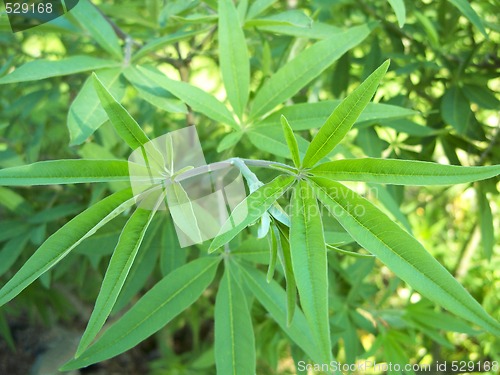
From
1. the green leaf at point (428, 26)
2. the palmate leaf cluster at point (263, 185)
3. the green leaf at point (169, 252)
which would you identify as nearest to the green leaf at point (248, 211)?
the palmate leaf cluster at point (263, 185)

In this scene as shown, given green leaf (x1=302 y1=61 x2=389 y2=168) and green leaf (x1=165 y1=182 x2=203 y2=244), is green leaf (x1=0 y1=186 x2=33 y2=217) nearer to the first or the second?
green leaf (x1=165 y1=182 x2=203 y2=244)

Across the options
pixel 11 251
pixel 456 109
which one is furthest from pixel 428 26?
pixel 11 251

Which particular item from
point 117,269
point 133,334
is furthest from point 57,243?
point 133,334

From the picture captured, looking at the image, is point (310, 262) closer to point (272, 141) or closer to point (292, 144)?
point (292, 144)

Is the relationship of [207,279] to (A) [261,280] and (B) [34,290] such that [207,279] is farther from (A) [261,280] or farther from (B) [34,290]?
(B) [34,290]

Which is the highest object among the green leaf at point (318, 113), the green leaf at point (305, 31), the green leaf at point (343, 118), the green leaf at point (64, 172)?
the green leaf at point (305, 31)

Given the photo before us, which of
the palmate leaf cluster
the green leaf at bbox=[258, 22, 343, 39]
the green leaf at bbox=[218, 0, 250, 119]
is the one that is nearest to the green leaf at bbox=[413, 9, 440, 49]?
the palmate leaf cluster

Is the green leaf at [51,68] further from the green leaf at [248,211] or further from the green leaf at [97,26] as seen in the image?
the green leaf at [248,211]
